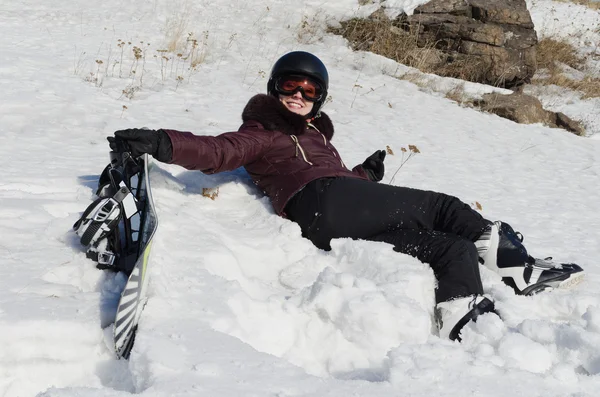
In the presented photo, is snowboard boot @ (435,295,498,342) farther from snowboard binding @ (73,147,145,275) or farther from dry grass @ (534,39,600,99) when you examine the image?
dry grass @ (534,39,600,99)

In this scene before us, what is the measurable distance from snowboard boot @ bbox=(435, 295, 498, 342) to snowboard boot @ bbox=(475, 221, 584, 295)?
0.54 m

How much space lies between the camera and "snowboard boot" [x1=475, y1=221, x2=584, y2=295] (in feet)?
10.3

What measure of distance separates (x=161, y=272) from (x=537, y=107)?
24.4 ft

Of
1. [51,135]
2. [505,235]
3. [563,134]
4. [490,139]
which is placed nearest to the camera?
[505,235]

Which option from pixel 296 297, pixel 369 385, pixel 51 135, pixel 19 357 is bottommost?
pixel 51 135

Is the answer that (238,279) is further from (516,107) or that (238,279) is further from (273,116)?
(516,107)

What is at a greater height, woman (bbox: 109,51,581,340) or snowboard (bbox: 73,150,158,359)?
woman (bbox: 109,51,581,340)

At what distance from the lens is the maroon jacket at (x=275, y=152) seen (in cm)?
341

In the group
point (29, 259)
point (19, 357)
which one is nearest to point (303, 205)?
point (29, 259)

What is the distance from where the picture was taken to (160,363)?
1.93 metres

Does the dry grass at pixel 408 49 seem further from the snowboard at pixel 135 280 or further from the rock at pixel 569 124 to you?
the snowboard at pixel 135 280

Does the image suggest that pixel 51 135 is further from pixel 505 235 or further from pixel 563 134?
pixel 563 134

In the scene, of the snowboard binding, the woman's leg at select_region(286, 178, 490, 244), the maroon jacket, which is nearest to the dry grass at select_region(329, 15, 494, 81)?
the maroon jacket

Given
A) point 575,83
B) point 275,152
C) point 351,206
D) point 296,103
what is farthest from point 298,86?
point 575,83
